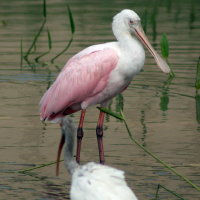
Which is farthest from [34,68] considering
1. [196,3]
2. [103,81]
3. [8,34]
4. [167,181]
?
[196,3]

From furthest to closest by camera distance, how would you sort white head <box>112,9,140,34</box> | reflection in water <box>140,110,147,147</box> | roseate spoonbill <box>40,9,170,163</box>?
1. reflection in water <box>140,110,147,147</box>
2. white head <box>112,9,140,34</box>
3. roseate spoonbill <box>40,9,170,163</box>

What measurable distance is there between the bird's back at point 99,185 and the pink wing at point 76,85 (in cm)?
255

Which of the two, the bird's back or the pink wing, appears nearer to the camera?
the bird's back

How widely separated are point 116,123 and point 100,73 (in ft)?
5.11

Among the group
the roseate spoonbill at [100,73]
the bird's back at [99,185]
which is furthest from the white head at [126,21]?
the bird's back at [99,185]

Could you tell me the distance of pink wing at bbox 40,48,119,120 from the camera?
29.7 feet

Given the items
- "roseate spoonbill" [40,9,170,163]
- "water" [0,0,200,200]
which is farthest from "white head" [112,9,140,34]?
"water" [0,0,200,200]

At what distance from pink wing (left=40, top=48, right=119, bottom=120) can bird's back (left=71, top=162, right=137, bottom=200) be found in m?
2.55

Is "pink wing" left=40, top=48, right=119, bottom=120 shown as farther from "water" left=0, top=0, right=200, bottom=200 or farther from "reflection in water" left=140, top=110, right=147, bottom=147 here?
"reflection in water" left=140, top=110, right=147, bottom=147

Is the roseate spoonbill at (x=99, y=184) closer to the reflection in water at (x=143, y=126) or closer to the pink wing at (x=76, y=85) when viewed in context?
the pink wing at (x=76, y=85)

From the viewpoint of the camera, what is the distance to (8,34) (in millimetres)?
17500

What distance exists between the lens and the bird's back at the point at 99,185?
6.08m

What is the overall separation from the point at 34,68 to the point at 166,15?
23.5ft

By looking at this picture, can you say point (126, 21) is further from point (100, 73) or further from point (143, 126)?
point (143, 126)
